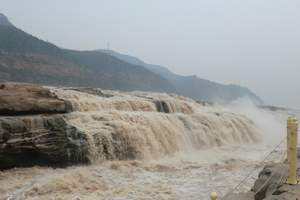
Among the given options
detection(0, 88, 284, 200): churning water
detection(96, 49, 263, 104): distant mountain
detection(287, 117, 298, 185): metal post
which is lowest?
detection(0, 88, 284, 200): churning water

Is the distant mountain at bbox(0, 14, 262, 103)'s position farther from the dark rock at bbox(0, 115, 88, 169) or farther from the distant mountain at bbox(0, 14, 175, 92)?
the dark rock at bbox(0, 115, 88, 169)

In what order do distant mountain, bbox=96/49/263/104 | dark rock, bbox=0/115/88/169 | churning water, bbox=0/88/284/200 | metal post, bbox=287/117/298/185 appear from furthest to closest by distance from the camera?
distant mountain, bbox=96/49/263/104
dark rock, bbox=0/115/88/169
churning water, bbox=0/88/284/200
metal post, bbox=287/117/298/185

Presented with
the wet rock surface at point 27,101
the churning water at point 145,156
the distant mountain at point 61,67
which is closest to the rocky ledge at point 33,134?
the wet rock surface at point 27,101

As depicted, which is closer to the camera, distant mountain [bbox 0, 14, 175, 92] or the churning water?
the churning water

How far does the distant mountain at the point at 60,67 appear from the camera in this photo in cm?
5940

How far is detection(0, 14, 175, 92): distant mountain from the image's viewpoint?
195 feet

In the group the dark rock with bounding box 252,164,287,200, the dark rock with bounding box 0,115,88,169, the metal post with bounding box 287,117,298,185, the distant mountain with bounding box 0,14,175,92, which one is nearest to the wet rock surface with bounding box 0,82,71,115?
the dark rock with bounding box 0,115,88,169

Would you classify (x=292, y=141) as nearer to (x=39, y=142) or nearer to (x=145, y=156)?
(x=39, y=142)

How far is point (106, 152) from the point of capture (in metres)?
12.5

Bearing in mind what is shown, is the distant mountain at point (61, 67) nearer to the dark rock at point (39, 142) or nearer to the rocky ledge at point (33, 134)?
the rocky ledge at point (33, 134)

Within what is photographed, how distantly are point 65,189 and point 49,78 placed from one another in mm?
56315

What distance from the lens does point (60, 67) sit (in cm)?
6869

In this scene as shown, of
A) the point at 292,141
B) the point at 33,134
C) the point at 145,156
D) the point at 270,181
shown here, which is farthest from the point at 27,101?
the point at 292,141

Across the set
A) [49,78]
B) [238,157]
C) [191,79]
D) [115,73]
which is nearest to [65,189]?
A: [238,157]
